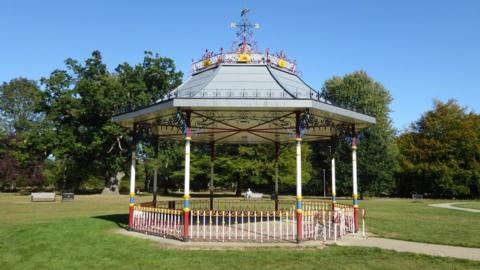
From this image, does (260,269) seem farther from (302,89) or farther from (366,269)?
(302,89)

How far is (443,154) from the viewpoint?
57.9 metres

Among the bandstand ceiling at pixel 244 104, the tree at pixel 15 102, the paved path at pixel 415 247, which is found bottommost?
the paved path at pixel 415 247

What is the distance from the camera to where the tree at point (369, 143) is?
5466 centimetres

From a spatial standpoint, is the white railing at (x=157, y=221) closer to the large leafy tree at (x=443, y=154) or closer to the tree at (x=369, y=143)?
the tree at (x=369, y=143)

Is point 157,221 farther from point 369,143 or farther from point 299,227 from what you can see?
point 369,143

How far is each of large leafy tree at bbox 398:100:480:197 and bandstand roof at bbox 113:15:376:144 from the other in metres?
43.5

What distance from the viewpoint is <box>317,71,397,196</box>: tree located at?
54.7 m

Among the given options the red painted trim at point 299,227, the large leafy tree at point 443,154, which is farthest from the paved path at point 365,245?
the large leafy tree at point 443,154

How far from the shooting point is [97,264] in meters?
10.2

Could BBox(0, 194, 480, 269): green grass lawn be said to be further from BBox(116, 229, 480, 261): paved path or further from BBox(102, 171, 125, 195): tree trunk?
BBox(102, 171, 125, 195): tree trunk

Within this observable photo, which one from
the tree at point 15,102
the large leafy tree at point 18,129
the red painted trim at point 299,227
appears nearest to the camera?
the red painted trim at point 299,227

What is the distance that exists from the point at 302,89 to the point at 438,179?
48664 mm

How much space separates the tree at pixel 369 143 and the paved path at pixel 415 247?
1491 inches

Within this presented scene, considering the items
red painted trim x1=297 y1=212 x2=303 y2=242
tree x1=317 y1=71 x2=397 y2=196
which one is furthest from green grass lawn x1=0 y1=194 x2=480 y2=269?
tree x1=317 y1=71 x2=397 y2=196
